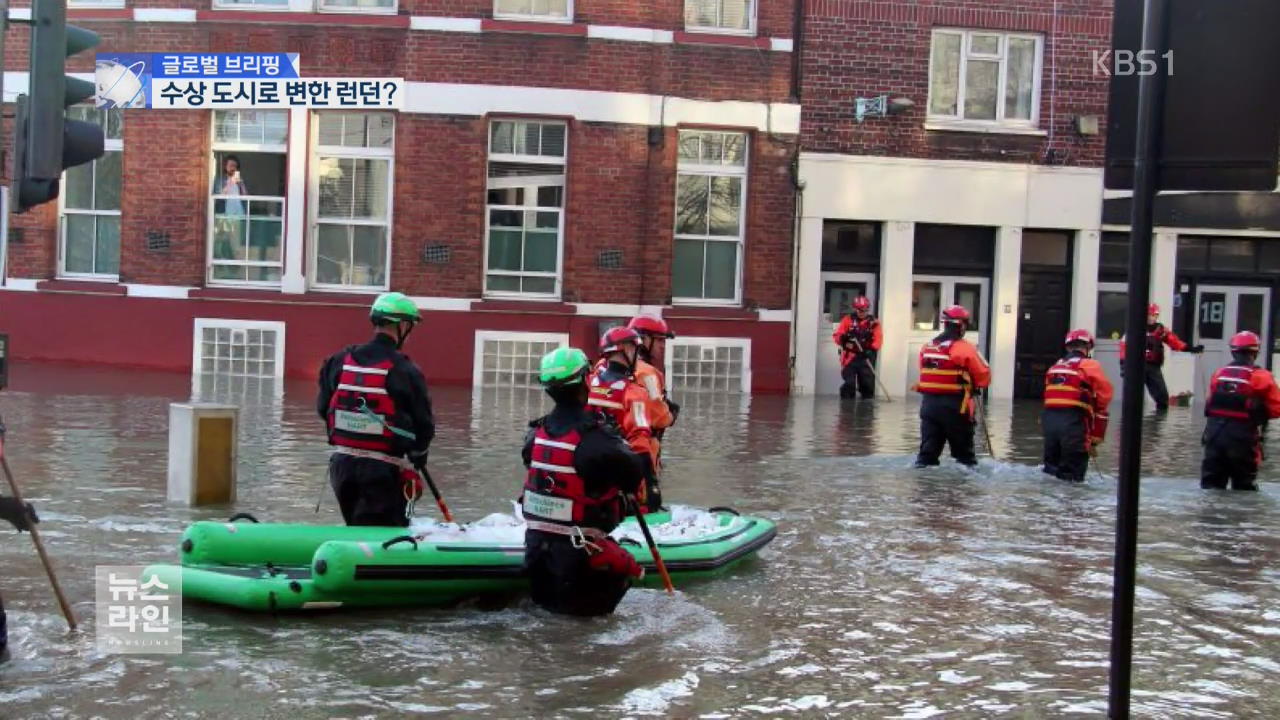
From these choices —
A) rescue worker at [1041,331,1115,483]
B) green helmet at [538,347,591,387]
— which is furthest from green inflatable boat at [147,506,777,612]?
rescue worker at [1041,331,1115,483]

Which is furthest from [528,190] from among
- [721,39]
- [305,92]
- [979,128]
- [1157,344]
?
[1157,344]

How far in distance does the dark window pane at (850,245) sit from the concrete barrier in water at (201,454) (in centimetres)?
1468

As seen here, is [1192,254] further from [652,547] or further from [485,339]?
[652,547]

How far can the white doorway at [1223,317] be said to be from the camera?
25875 millimetres

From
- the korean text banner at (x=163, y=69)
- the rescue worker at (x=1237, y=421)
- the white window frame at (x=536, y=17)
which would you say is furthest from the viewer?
the white window frame at (x=536, y=17)

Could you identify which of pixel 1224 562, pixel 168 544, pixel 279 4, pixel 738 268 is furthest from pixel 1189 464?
pixel 279 4

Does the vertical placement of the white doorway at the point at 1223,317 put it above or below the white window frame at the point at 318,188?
below

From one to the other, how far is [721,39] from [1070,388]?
418 inches

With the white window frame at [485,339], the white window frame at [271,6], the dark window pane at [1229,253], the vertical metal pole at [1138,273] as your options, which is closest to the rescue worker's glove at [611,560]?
the vertical metal pole at [1138,273]

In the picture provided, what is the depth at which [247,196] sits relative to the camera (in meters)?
23.0

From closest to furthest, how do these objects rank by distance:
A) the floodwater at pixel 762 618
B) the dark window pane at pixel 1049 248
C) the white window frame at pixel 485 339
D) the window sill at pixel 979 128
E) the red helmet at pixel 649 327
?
1. the floodwater at pixel 762 618
2. the red helmet at pixel 649 327
3. the white window frame at pixel 485 339
4. the window sill at pixel 979 128
5. the dark window pane at pixel 1049 248

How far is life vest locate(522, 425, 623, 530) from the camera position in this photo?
25.5 feet

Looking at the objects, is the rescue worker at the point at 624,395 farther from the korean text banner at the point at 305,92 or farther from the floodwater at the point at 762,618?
the korean text banner at the point at 305,92

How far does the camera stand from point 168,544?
9.45 m
